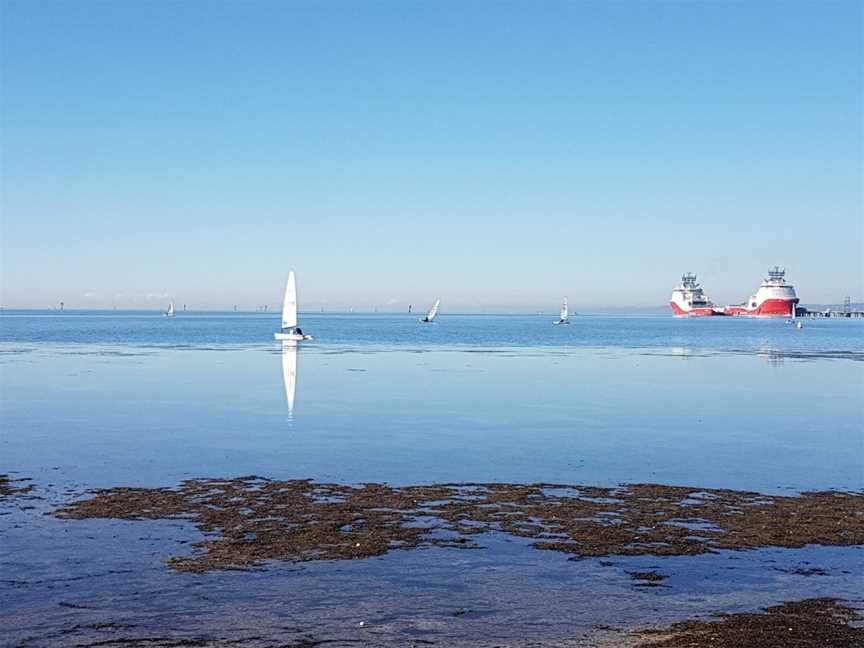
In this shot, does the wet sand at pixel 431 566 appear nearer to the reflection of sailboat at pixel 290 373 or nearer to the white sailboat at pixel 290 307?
the reflection of sailboat at pixel 290 373

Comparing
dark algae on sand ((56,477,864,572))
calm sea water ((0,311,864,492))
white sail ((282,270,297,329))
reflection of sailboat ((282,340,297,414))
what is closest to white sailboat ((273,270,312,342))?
white sail ((282,270,297,329))

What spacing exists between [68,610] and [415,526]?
660 cm

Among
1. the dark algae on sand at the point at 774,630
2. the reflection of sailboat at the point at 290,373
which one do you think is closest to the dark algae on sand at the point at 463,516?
the dark algae on sand at the point at 774,630

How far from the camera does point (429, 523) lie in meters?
17.2

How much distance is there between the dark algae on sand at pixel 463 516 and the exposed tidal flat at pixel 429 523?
8cm

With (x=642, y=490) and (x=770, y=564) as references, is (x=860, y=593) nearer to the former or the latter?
(x=770, y=564)

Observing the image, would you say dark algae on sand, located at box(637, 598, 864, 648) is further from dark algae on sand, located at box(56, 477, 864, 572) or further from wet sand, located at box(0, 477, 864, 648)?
dark algae on sand, located at box(56, 477, 864, 572)

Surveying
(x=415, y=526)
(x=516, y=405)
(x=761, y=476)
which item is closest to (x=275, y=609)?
(x=415, y=526)

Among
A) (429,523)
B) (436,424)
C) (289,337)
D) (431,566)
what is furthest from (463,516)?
(289,337)

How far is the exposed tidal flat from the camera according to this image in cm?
1194

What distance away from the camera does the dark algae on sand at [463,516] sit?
51.5ft

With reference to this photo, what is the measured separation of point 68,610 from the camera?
Answer: 12.2 m

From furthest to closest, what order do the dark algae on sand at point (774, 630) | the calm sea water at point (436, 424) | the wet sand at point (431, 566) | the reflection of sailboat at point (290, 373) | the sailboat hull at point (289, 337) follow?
the sailboat hull at point (289, 337) → the reflection of sailboat at point (290, 373) → the calm sea water at point (436, 424) → the wet sand at point (431, 566) → the dark algae on sand at point (774, 630)

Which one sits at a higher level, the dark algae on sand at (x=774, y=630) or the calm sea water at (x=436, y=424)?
the calm sea water at (x=436, y=424)
